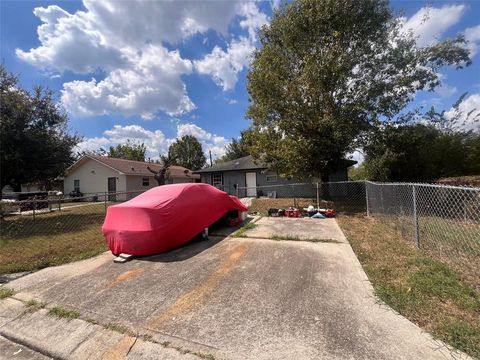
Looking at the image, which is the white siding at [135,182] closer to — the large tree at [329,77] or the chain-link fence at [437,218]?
the large tree at [329,77]

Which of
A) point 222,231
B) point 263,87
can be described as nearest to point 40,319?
point 222,231

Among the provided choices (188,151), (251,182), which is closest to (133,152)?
(188,151)

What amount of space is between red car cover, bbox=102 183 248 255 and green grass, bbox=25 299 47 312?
A: 1.86 metres

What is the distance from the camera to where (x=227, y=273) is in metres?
4.47

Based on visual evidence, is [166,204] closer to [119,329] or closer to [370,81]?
[119,329]

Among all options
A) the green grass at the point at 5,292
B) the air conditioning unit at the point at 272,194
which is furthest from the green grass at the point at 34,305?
the air conditioning unit at the point at 272,194

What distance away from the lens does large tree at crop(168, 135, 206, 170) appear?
157 ft

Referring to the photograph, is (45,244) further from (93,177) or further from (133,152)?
(133,152)

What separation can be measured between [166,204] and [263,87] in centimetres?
925

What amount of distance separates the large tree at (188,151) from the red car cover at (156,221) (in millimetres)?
42041

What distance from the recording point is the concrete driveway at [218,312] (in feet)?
8.43

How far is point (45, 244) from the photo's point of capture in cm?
732

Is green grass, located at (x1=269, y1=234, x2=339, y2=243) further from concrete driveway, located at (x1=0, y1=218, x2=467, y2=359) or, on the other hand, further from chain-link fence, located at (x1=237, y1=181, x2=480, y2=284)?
chain-link fence, located at (x1=237, y1=181, x2=480, y2=284)

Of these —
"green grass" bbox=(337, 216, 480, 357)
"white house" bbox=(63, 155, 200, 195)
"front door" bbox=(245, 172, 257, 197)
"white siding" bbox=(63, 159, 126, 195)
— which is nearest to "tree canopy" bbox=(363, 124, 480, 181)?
"green grass" bbox=(337, 216, 480, 357)
